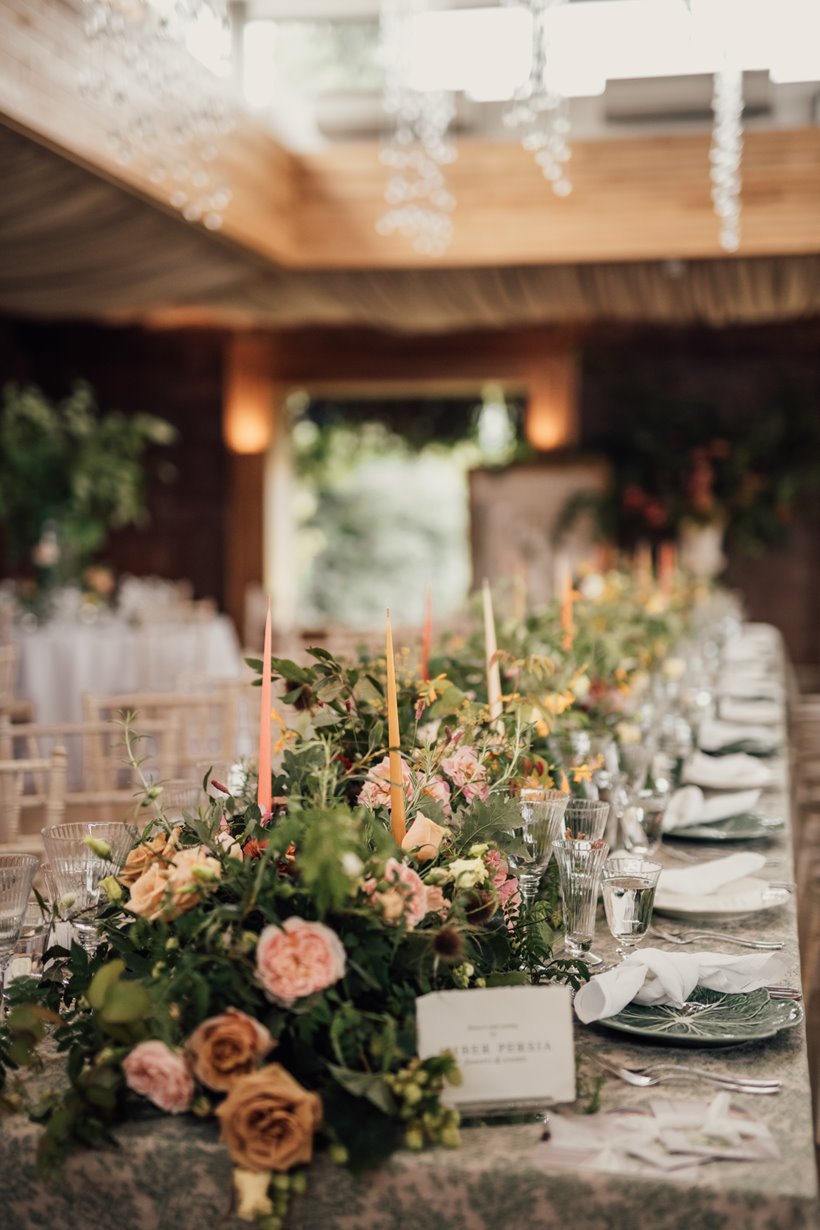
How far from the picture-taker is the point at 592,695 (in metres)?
3.09

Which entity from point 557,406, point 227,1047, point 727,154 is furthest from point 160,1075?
point 557,406

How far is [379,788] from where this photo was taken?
1687mm

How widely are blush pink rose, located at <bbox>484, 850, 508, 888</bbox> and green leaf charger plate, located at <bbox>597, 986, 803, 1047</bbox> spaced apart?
194 millimetres

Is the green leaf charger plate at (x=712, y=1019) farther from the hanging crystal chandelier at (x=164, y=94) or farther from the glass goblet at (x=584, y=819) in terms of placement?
the hanging crystal chandelier at (x=164, y=94)

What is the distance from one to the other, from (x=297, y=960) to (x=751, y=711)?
3.27 meters

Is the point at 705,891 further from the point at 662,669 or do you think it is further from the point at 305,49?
the point at 305,49

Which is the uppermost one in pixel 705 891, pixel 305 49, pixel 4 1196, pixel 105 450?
pixel 305 49

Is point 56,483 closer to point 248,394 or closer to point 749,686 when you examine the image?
point 248,394

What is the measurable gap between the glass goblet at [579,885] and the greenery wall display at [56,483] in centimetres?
608

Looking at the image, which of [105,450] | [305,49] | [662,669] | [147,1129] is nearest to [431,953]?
[147,1129]

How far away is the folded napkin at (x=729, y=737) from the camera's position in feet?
12.0

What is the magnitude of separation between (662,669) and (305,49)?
592cm

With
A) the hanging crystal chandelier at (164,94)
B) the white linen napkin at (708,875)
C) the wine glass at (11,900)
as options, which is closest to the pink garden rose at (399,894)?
the wine glass at (11,900)

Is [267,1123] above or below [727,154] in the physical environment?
below
